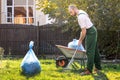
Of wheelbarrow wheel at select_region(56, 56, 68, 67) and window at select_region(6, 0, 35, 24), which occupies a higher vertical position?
window at select_region(6, 0, 35, 24)

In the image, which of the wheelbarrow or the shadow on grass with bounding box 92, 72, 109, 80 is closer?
the shadow on grass with bounding box 92, 72, 109, 80

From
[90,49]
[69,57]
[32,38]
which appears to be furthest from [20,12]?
[90,49]

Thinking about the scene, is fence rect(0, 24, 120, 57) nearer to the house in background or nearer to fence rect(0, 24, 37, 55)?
fence rect(0, 24, 37, 55)

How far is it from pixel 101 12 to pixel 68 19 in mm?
2101

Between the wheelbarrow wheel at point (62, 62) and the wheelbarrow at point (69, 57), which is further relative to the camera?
the wheelbarrow wheel at point (62, 62)

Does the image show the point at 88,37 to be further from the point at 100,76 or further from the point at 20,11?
the point at 20,11

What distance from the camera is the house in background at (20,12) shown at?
99.0 ft

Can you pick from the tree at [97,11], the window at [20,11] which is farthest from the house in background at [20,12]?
the tree at [97,11]

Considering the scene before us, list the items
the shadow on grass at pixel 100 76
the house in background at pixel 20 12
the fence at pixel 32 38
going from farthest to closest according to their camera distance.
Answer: the house in background at pixel 20 12 < the fence at pixel 32 38 < the shadow on grass at pixel 100 76

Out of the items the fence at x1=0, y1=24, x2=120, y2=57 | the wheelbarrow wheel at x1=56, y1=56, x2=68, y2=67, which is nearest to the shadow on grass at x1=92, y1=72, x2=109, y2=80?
the wheelbarrow wheel at x1=56, y1=56, x2=68, y2=67

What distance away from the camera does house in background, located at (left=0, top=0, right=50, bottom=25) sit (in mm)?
30172

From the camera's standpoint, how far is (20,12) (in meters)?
30.8

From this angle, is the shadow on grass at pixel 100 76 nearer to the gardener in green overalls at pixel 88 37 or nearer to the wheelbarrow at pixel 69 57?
the gardener in green overalls at pixel 88 37

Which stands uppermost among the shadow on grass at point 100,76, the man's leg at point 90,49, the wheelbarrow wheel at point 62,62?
the man's leg at point 90,49
